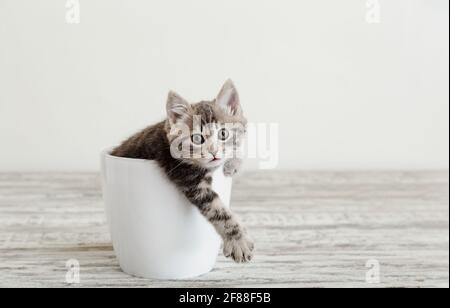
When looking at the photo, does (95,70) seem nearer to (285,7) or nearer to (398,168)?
(285,7)

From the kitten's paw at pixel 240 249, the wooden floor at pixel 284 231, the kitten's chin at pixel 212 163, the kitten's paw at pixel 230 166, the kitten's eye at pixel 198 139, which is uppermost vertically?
the kitten's eye at pixel 198 139

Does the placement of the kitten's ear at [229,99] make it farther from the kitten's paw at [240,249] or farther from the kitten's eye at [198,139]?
the kitten's paw at [240,249]

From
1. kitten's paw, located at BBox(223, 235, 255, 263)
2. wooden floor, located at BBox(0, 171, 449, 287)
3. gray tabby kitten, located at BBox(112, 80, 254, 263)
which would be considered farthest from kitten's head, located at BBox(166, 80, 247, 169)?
wooden floor, located at BBox(0, 171, 449, 287)

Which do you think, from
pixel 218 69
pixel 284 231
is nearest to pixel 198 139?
pixel 284 231

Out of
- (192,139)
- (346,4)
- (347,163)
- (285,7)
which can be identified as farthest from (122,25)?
(192,139)

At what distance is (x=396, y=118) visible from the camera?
2.53 meters

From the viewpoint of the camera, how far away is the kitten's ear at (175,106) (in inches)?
44.8

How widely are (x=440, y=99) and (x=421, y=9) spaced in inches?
15.3

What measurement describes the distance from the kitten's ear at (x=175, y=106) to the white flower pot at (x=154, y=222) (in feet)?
0.32

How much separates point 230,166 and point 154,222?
0.62 ft

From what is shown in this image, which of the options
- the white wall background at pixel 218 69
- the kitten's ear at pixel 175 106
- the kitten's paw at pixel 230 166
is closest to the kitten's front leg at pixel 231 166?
the kitten's paw at pixel 230 166

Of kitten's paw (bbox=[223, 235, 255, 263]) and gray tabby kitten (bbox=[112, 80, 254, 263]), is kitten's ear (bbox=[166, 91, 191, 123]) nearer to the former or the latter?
gray tabby kitten (bbox=[112, 80, 254, 263])

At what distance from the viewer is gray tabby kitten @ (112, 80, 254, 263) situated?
3.65 ft

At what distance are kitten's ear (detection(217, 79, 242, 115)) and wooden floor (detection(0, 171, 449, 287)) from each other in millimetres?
335
